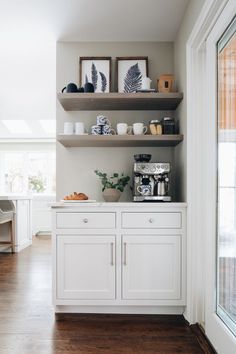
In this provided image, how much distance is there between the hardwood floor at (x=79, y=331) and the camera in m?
2.08

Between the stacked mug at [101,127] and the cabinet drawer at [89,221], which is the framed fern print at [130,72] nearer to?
the stacked mug at [101,127]

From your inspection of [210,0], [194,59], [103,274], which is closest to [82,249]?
[103,274]

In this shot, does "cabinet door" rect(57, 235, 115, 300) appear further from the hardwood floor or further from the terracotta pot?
the terracotta pot

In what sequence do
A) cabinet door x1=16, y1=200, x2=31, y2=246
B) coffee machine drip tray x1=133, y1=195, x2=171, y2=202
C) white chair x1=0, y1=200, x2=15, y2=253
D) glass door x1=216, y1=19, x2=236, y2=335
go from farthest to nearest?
cabinet door x1=16, y1=200, x2=31, y2=246
white chair x1=0, y1=200, x2=15, y2=253
coffee machine drip tray x1=133, y1=195, x2=171, y2=202
glass door x1=216, y1=19, x2=236, y2=335

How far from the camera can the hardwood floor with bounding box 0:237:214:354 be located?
6.82ft

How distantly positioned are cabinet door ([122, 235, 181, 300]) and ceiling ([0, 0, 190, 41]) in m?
1.84

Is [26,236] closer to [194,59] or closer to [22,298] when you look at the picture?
[22,298]

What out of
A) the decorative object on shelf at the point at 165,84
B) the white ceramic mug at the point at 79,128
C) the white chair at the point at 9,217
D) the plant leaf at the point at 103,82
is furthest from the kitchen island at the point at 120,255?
the white chair at the point at 9,217

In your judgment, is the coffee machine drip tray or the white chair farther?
the white chair

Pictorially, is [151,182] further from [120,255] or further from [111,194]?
[120,255]


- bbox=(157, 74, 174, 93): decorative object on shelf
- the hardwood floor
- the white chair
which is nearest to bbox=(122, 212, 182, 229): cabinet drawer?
the hardwood floor

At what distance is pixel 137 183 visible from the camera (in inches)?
109

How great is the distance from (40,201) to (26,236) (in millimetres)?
1676

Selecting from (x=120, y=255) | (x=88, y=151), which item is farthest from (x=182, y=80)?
(x=120, y=255)
